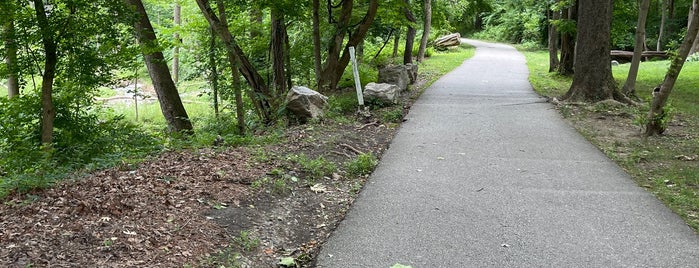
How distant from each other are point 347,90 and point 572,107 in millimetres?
6536

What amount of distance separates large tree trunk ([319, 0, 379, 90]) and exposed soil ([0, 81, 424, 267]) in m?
6.40

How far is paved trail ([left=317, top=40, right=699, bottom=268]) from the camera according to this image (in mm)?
4441

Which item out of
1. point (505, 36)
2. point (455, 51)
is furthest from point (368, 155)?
point (505, 36)

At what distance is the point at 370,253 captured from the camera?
448 centimetres

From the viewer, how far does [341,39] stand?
44.2ft

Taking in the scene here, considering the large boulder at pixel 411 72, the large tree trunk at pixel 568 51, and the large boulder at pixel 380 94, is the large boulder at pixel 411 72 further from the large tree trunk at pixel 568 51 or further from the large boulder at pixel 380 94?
the large tree trunk at pixel 568 51

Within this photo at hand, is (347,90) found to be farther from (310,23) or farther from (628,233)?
(628,233)

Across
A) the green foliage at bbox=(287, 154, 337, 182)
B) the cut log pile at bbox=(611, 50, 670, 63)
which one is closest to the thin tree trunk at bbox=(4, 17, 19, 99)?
the green foliage at bbox=(287, 154, 337, 182)

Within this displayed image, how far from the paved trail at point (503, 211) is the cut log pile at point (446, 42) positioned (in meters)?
27.7

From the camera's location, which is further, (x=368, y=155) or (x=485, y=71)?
(x=485, y=71)

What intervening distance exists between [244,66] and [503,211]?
7637 mm

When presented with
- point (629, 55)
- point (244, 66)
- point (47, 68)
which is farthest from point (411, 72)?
point (629, 55)

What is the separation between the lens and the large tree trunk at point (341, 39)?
1312 cm

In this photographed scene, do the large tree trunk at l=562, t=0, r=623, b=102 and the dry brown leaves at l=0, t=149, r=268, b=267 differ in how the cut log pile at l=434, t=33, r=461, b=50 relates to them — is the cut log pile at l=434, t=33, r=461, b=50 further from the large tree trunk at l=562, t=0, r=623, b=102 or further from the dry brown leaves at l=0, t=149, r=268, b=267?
the dry brown leaves at l=0, t=149, r=268, b=267
